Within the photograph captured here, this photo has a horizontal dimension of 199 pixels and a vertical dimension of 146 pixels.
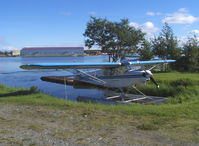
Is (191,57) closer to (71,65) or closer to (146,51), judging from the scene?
(146,51)

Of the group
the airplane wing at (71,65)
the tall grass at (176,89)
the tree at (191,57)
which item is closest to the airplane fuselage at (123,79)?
the airplane wing at (71,65)

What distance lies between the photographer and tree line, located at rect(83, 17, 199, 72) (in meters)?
23.6

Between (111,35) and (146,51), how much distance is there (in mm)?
3967

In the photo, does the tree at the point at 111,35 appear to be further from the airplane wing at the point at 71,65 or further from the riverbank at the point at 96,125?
the riverbank at the point at 96,125

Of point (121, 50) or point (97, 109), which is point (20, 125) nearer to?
point (97, 109)

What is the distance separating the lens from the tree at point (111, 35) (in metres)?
26.6

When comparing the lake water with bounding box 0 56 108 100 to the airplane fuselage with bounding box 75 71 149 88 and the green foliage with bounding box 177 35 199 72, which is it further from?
the green foliage with bounding box 177 35 199 72

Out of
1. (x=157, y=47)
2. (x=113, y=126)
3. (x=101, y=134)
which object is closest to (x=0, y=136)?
(x=101, y=134)

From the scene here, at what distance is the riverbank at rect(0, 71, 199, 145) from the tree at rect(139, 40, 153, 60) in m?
16.6

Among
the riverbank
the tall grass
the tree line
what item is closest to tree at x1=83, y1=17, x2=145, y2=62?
the tree line

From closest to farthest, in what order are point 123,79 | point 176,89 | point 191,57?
point 176,89
point 123,79
point 191,57

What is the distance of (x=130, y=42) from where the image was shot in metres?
27.3

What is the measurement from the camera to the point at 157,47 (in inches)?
987

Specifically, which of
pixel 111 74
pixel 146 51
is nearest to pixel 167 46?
pixel 146 51
